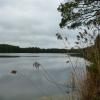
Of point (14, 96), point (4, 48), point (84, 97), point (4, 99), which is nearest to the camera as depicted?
point (84, 97)

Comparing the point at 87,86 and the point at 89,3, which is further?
the point at 89,3

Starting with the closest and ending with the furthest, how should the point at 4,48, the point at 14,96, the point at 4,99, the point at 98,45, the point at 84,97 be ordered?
the point at 84,97, the point at 98,45, the point at 4,99, the point at 14,96, the point at 4,48

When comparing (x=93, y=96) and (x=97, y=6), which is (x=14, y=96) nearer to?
(x=97, y=6)

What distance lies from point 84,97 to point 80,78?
12.3 inches

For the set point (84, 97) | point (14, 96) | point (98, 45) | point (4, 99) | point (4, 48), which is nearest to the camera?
point (84, 97)

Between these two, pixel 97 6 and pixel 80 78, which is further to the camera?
pixel 97 6

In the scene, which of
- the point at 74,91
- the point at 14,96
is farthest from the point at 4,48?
the point at 74,91

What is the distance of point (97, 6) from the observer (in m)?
11.4

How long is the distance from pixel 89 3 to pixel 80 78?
7313 mm

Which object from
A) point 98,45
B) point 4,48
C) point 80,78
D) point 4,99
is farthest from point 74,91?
point 4,48

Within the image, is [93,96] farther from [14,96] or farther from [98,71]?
[14,96]

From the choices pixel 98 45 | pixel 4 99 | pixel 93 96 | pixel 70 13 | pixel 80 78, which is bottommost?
pixel 4 99

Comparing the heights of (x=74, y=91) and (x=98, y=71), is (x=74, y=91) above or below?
below

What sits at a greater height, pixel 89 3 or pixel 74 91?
pixel 89 3
